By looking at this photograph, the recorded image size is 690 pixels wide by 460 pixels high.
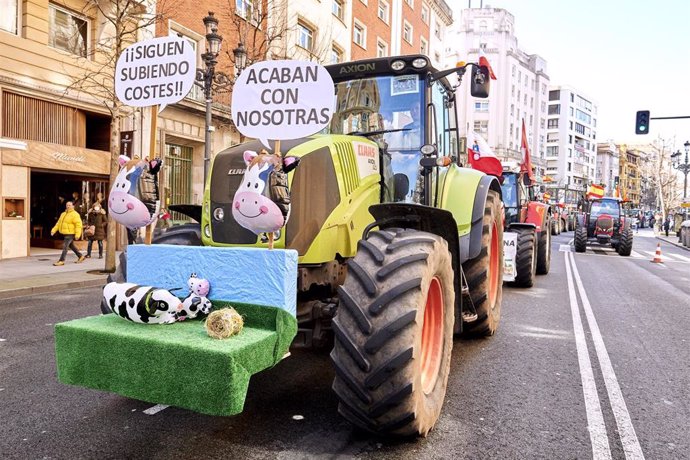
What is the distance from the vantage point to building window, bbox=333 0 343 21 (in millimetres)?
25766

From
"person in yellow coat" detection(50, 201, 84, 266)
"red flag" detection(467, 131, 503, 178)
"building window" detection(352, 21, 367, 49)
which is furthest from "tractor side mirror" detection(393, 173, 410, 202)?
"building window" detection(352, 21, 367, 49)

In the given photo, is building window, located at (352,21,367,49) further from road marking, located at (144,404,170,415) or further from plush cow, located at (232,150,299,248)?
road marking, located at (144,404,170,415)

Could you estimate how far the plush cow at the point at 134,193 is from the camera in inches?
140

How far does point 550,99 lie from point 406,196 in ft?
330

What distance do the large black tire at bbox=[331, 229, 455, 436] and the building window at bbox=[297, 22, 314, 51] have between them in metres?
21.0

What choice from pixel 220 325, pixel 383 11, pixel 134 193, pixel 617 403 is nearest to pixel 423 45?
pixel 383 11

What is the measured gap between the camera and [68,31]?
15016 millimetres

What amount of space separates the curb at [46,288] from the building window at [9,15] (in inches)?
292

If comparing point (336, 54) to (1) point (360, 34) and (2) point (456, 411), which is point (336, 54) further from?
(2) point (456, 411)

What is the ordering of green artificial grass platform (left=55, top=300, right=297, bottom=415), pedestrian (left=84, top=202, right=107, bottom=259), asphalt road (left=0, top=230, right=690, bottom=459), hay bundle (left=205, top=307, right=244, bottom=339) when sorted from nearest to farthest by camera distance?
green artificial grass platform (left=55, top=300, right=297, bottom=415) → hay bundle (left=205, top=307, right=244, bottom=339) → asphalt road (left=0, top=230, right=690, bottom=459) → pedestrian (left=84, top=202, right=107, bottom=259)

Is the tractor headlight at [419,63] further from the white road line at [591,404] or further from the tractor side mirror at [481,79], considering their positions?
the white road line at [591,404]

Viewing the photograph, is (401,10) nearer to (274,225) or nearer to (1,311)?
(1,311)

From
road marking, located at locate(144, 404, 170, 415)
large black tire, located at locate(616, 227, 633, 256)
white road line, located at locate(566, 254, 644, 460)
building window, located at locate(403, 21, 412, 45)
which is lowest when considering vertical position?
white road line, located at locate(566, 254, 644, 460)

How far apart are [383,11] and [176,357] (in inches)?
1282
